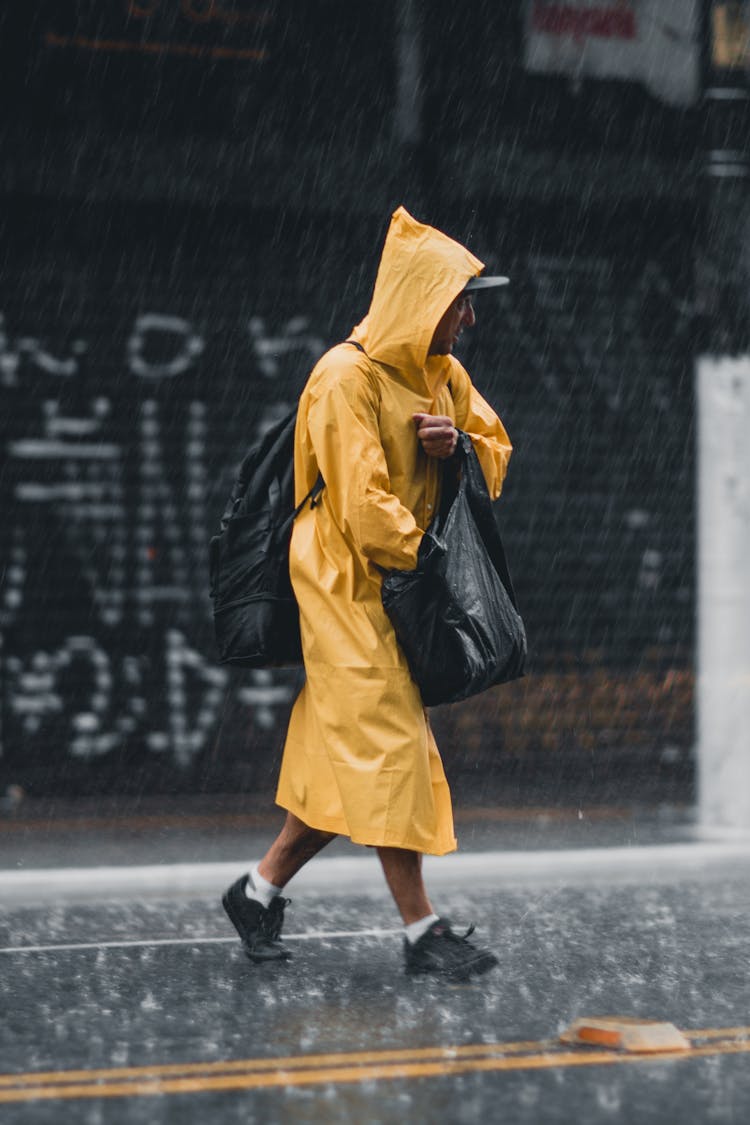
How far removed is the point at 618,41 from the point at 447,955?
5.75 metres

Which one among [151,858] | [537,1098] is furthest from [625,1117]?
[151,858]

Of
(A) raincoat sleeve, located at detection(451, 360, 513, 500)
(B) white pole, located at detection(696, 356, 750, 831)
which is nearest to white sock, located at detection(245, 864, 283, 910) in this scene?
(A) raincoat sleeve, located at detection(451, 360, 513, 500)

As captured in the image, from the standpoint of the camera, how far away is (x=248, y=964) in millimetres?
5941

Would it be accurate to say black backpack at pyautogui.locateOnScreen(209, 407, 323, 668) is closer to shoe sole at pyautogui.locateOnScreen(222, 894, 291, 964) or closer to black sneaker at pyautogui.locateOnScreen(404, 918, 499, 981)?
shoe sole at pyautogui.locateOnScreen(222, 894, 291, 964)

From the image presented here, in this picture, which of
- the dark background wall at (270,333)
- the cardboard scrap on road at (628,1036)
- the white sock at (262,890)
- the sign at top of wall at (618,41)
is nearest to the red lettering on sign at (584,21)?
the sign at top of wall at (618,41)

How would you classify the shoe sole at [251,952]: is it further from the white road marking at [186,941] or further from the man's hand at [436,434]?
the man's hand at [436,434]

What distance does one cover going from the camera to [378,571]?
18.6 ft

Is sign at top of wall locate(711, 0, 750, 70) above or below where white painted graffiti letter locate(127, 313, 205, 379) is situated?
above

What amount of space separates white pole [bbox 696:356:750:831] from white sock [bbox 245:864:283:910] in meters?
3.10

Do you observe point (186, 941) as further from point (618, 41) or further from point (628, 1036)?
point (618, 41)

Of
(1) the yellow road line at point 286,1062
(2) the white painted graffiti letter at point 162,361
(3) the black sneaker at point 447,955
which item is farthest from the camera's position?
(2) the white painted graffiti letter at point 162,361

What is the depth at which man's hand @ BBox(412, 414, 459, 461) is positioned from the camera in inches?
223

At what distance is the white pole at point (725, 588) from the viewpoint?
8.50 m

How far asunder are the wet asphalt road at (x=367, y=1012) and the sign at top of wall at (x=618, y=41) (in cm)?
448
